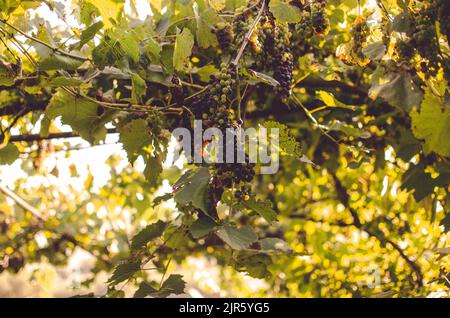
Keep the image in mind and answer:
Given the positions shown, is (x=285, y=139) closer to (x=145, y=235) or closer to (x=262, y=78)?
(x=262, y=78)

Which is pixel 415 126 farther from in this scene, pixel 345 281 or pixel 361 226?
pixel 345 281

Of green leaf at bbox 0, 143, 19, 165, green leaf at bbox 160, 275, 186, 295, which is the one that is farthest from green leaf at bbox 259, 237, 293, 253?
green leaf at bbox 0, 143, 19, 165

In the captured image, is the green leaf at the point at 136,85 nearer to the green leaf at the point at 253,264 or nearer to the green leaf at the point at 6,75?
the green leaf at the point at 6,75

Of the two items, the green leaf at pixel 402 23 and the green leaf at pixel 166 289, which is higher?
the green leaf at pixel 402 23

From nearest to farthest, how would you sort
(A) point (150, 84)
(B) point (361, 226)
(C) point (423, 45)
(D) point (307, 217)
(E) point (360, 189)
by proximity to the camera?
(C) point (423, 45) → (A) point (150, 84) → (B) point (361, 226) → (E) point (360, 189) → (D) point (307, 217)

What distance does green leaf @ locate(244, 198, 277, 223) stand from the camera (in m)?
1.04

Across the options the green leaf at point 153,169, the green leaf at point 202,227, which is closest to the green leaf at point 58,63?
the green leaf at point 153,169

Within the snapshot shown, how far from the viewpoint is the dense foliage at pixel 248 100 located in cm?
103

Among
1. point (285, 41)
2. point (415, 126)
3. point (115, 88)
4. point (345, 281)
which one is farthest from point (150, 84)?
point (345, 281)

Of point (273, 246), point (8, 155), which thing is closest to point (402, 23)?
point (273, 246)

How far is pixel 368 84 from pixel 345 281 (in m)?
0.85

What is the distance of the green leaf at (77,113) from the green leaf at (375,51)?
64cm
